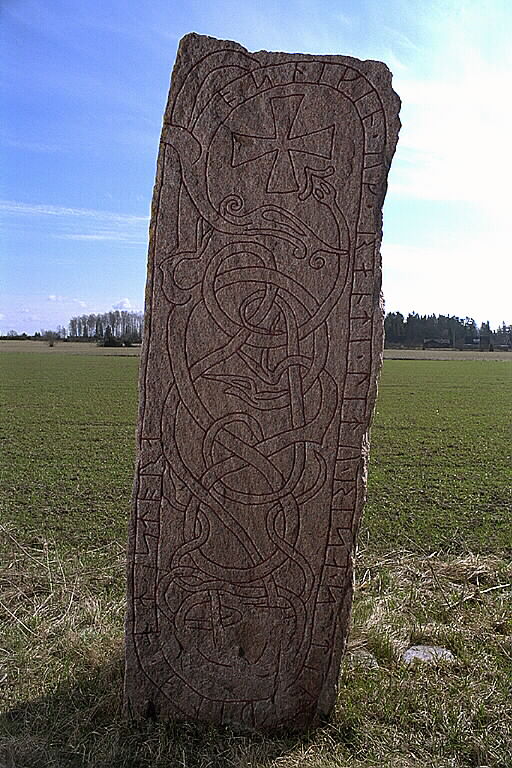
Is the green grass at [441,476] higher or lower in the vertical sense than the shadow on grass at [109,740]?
higher

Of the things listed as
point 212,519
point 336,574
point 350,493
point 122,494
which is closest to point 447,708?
point 336,574

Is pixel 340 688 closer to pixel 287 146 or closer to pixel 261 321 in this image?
pixel 261 321

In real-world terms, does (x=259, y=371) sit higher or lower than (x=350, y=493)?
Answer: higher

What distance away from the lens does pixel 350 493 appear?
2.88 meters

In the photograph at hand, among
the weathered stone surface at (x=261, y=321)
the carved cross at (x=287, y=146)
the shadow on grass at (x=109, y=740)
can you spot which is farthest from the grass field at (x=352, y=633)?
the carved cross at (x=287, y=146)

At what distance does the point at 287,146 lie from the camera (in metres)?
2.83

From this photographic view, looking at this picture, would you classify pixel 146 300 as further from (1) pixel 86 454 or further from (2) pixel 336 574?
(1) pixel 86 454

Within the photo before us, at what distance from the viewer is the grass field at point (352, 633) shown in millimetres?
2879

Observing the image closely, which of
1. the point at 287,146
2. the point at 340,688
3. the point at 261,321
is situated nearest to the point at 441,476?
the point at 340,688

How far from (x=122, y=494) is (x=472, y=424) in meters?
8.28

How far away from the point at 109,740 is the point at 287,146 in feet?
7.84

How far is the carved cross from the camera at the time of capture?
9.27 ft

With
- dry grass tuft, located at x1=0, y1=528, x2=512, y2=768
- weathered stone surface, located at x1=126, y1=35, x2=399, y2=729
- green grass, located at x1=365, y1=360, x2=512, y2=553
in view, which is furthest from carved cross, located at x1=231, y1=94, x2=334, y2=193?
green grass, located at x1=365, y1=360, x2=512, y2=553

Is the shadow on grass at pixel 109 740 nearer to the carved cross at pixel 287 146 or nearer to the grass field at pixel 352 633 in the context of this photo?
the grass field at pixel 352 633
